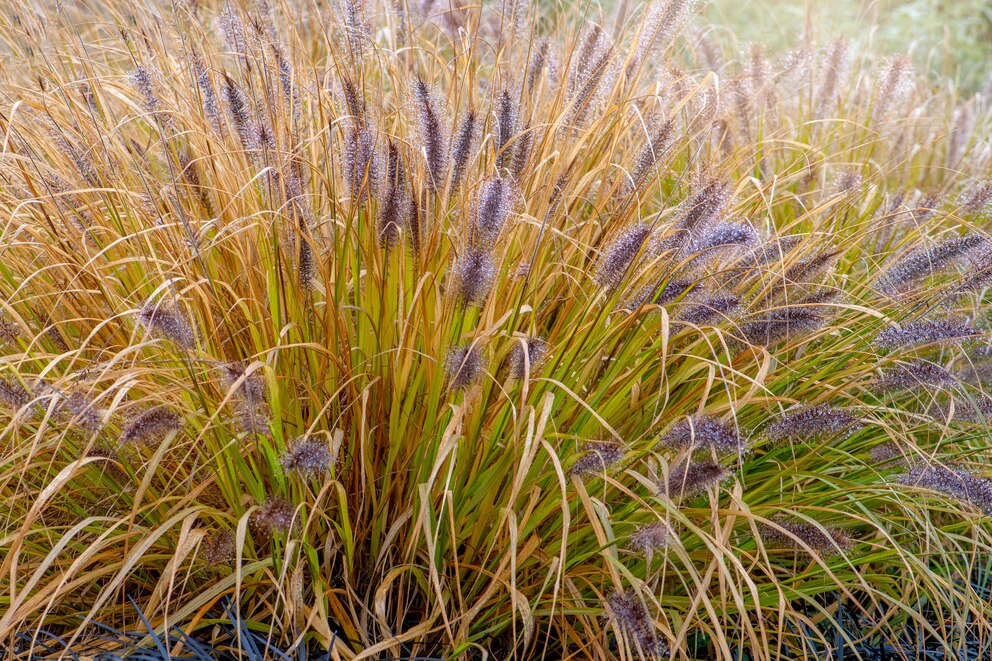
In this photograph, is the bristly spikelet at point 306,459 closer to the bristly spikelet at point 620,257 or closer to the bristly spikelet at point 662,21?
the bristly spikelet at point 620,257

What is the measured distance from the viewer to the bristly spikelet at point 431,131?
6.23ft

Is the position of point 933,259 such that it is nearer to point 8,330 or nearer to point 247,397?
point 247,397

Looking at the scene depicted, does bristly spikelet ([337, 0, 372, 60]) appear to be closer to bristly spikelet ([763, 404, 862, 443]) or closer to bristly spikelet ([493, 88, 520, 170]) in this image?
bristly spikelet ([493, 88, 520, 170])

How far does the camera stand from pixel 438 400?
77.2 inches

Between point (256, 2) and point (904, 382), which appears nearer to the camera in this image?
point (904, 382)

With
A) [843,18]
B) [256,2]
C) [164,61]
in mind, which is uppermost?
[256,2]

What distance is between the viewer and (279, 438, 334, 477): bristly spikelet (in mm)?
1585

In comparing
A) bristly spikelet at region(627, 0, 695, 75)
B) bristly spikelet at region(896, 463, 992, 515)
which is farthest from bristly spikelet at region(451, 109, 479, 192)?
bristly spikelet at region(896, 463, 992, 515)

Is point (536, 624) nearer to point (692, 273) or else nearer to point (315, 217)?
point (692, 273)

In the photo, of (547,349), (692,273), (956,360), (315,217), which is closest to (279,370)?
(315,217)

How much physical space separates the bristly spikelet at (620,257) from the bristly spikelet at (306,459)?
2.21 ft

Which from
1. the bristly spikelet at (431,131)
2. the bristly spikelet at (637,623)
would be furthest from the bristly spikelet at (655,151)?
the bristly spikelet at (637,623)

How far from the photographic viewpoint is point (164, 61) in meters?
2.68

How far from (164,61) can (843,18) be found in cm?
840
